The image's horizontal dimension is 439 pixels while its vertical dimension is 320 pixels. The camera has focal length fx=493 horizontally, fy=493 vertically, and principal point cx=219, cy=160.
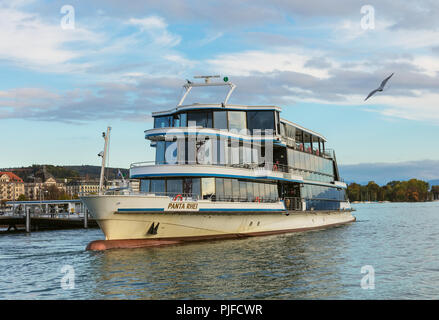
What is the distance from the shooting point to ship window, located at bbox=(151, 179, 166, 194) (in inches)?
1191

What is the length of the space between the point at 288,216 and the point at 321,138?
1342cm

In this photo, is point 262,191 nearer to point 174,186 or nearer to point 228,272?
point 174,186

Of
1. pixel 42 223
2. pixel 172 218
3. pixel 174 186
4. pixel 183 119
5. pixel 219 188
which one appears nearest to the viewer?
pixel 172 218

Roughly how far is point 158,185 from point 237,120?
7636mm

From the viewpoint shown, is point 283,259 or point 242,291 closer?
point 242,291

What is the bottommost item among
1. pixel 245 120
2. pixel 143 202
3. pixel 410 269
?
pixel 410 269

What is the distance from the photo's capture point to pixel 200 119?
110 feet

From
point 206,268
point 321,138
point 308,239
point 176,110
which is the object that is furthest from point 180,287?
point 321,138

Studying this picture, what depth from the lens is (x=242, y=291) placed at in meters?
16.3

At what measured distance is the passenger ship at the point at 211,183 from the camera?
2631cm

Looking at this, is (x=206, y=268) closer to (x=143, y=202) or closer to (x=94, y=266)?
(x=94, y=266)

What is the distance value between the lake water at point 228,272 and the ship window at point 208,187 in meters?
2.86

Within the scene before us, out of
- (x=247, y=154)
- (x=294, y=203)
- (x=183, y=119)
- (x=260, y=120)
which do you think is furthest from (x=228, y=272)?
(x=294, y=203)

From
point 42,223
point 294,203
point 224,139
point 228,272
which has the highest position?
point 224,139
